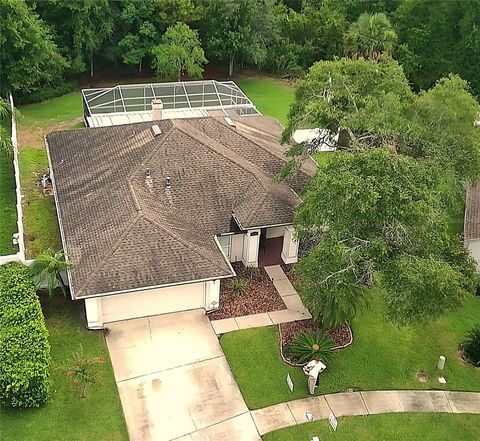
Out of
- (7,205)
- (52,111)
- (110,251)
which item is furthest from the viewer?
(52,111)

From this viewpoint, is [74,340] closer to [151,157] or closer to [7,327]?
[7,327]

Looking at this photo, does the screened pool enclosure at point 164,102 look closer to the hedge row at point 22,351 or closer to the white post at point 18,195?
the white post at point 18,195

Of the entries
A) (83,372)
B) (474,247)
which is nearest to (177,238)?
(83,372)

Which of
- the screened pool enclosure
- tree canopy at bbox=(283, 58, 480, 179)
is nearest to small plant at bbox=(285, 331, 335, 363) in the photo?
tree canopy at bbox=(283, 58, 480, 179)

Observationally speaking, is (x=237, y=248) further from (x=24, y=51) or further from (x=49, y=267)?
(x=24, y=51)

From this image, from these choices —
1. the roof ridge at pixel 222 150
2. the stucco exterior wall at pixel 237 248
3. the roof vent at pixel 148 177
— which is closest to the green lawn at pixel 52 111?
the roof ridge at pixel 222 150

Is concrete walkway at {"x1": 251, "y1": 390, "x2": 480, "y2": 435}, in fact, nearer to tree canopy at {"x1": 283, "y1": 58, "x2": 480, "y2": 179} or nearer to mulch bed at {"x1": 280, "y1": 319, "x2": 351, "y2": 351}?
mulch bed at {"x1": 280, "y1": 319, "x2": 351, "y2": 351}

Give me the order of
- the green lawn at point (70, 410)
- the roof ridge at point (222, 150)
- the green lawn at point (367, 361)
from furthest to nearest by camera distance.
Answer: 1. the roof ridge at point (222, 150)
2. the green lawn at point (367, 361)
3. the green lawn at point (70, 410)
